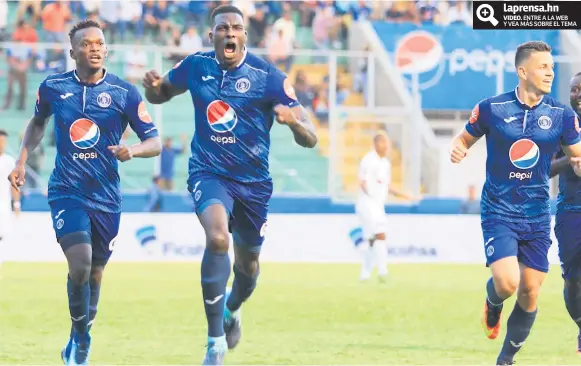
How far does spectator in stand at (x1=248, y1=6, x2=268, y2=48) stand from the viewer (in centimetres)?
3031

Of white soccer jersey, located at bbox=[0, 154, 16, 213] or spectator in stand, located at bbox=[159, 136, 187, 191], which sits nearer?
white soccer jersey, located at bbox=[0, 154, 16, 213]

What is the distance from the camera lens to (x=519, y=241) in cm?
1034

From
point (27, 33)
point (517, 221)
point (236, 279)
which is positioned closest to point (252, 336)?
point (236, 279)

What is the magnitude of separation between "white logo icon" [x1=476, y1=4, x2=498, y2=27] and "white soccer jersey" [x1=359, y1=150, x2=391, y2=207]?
24.4ft

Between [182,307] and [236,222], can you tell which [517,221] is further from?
[182,307]

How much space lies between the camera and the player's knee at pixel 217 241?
9.55 m

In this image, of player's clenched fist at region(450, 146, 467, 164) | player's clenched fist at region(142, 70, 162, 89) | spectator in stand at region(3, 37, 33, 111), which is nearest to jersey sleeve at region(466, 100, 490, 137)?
player's clenched fist at region(450, 146, 467, 164)

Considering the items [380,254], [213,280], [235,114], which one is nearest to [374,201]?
[380,254]

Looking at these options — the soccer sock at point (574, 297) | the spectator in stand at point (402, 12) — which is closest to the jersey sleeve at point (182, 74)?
the soccer sock at point (574, 297)

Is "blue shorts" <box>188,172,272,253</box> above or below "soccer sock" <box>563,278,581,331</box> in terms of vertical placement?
above

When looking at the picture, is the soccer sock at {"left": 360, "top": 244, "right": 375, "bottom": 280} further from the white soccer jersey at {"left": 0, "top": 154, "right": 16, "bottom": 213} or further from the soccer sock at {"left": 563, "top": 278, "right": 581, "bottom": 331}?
the soccer sock at {"left": 563, "top": 278, "right": 581, "bottom": 331}

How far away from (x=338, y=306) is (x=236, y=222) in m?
6.69

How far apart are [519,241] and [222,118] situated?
2.65 meters

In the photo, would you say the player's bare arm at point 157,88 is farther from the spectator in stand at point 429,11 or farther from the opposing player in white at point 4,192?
the spectator in stand at point 429,11
